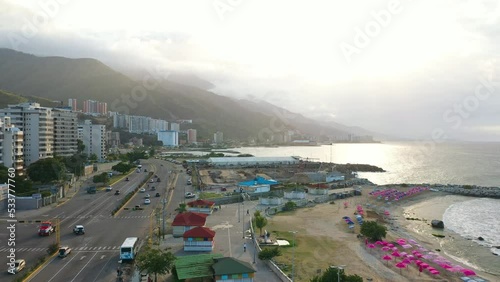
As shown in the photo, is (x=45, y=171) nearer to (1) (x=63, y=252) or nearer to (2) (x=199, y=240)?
(1) (x=63, y=252)

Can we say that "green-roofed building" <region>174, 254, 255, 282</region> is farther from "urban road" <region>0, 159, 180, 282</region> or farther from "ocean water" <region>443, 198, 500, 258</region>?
"ocean water" <region>443, 198, 500, 258</region>

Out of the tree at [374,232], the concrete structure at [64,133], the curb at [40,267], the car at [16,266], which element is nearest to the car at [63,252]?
the curb at [40,267]

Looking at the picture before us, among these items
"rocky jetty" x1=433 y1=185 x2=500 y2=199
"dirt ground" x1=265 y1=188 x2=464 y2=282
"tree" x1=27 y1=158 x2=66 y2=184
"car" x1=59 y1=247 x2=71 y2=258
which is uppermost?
"tree" x1=27 y1=158 x2=66 y2=184

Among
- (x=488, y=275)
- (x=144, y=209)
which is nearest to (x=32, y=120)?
(x=144, y=209)

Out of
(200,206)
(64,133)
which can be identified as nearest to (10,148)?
(64,133)

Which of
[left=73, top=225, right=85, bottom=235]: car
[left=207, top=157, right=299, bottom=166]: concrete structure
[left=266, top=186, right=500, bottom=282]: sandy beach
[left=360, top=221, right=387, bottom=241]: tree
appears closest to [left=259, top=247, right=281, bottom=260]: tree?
[left=266, top=186, right=500, bottom=282]: sandy beach

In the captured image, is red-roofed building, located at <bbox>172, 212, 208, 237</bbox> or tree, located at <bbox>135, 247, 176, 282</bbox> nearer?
tree, located at <bbox>135, 247, 176, 282</bbox>
